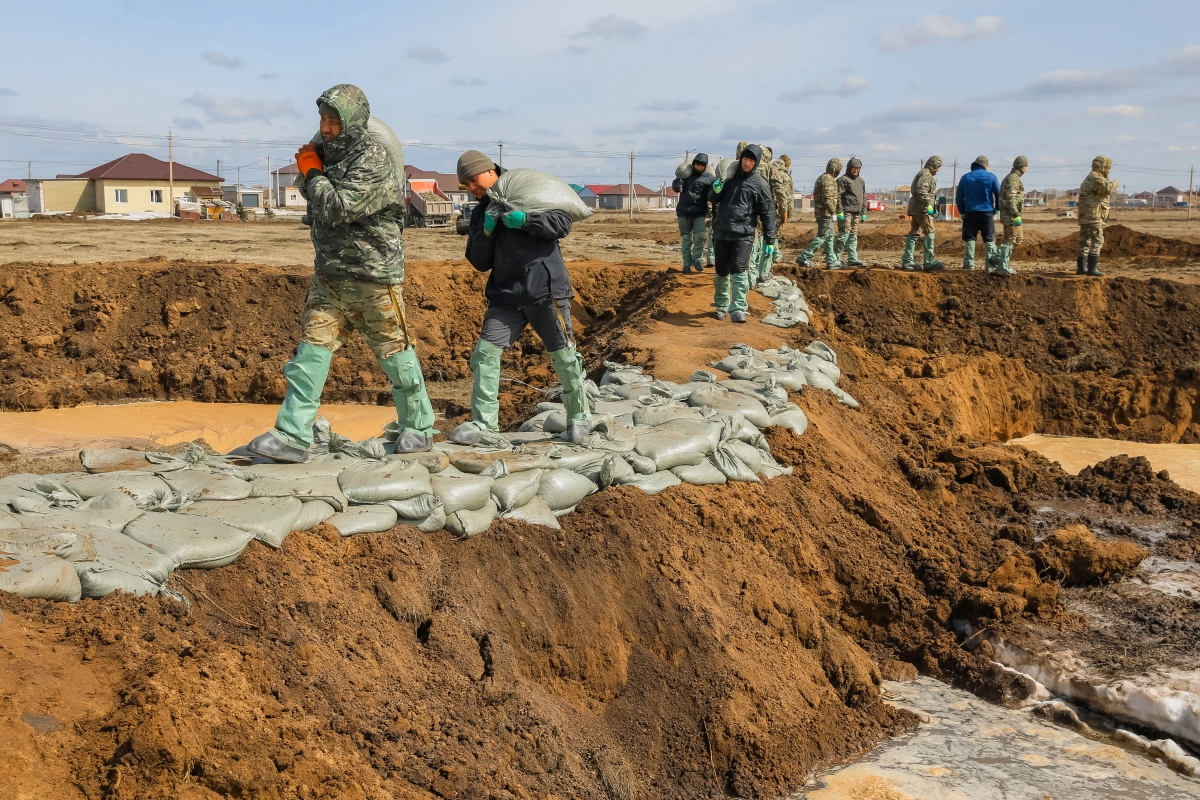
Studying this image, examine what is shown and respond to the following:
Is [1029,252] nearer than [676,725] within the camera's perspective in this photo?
No

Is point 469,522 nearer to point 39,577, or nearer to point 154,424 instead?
point 39,577

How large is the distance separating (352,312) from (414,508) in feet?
3.72

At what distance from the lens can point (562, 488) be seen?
4910 millimetres

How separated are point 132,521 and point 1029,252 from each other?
20.3m

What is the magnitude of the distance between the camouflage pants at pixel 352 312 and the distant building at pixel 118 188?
1539 inches

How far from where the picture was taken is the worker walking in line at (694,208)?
1238 cm

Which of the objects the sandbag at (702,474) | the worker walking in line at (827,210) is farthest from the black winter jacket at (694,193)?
the sandbag at (702,474)

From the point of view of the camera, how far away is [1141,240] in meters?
20.3

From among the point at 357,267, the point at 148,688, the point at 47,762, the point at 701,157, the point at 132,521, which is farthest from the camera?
the point at 701,157

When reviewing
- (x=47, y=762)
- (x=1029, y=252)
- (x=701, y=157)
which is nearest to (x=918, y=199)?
(x=701, y=157)

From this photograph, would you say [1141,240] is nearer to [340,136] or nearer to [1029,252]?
[1029,252]

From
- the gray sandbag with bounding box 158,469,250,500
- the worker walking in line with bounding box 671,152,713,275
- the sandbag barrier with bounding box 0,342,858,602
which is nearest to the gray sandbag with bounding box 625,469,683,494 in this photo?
the sandbag barrier with bounding box 0,342,858,602

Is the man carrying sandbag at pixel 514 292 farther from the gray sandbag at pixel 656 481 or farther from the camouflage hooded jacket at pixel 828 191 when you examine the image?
the camouflage hooded jacket at pixel 828 191

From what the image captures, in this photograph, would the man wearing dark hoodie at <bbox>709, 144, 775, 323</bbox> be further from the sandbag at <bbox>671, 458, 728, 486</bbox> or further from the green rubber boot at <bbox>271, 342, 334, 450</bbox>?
the green rubber boot at <bbox>271, 342, 334, 450</bbox>
